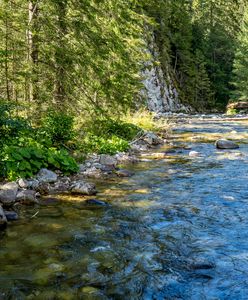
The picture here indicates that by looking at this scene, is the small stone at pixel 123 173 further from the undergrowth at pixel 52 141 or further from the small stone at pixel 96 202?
the small stone at pixel 96 202

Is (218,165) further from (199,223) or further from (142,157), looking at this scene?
(199,223)

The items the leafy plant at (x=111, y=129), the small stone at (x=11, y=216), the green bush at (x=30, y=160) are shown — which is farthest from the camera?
the leafy plant at (x=111, y=129)

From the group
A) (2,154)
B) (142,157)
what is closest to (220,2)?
(142,157)

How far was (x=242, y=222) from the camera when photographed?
256 inches

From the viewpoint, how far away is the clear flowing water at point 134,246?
4344 millimetres

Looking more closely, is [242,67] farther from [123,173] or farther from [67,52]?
[123,173]

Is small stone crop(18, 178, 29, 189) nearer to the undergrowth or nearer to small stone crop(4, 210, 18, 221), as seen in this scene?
the undergrowth

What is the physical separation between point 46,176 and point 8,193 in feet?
4.94

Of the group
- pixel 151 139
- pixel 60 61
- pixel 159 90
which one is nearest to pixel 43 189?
pixel 60 61

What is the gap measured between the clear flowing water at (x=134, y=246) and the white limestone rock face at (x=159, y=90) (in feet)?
118

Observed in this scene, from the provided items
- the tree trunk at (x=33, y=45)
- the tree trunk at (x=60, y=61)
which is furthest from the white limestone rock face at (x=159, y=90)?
the tree trunk at (x=33, y=45)

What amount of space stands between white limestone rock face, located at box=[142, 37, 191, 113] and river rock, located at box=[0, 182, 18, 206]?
36526 millimetres

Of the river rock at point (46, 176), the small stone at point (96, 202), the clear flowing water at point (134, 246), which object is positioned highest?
the river rock at point (46, 176)

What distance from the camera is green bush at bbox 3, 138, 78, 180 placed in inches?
334
